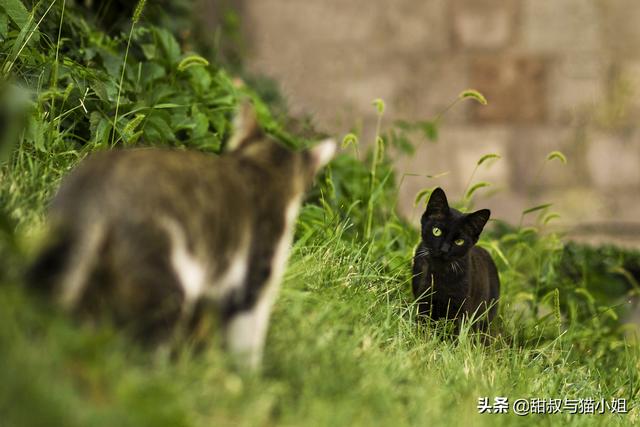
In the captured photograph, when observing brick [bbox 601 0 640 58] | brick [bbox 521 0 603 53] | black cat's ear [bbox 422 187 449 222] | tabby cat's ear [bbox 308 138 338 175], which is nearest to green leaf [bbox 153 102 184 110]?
black cat's ear [bbox 422 187 449 222]

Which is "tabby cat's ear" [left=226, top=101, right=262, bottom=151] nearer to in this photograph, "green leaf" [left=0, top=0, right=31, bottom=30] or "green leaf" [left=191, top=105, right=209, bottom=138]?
"green leaf" [left=0, top=0, right=31, bottom=30]

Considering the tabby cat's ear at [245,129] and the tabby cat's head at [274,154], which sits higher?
the tabby cat's ear at [245,129]

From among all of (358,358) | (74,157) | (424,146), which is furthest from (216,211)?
(424,146)

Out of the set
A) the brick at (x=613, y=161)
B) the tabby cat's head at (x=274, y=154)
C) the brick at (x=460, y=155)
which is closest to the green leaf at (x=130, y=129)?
the tabby cat's head at (x=274, y=154)

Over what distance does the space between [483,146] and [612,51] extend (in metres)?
A: 1.38

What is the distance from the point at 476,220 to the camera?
13.6 ft

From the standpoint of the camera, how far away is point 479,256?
4.52m

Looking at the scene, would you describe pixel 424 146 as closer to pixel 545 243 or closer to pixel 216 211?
pixel 545 243

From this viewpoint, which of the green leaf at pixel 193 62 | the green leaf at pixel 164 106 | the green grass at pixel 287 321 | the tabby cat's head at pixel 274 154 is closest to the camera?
the green grass at pixel 287 321

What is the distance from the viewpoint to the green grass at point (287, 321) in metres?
2.12

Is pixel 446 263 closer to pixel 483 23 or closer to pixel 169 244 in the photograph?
pixel 169 244

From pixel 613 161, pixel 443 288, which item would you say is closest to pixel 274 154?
pixel 443 288

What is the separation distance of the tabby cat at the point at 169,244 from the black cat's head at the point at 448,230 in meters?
1.55

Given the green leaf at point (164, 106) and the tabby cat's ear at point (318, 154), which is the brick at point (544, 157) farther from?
the tabby cat's ear at point (318, 154)
